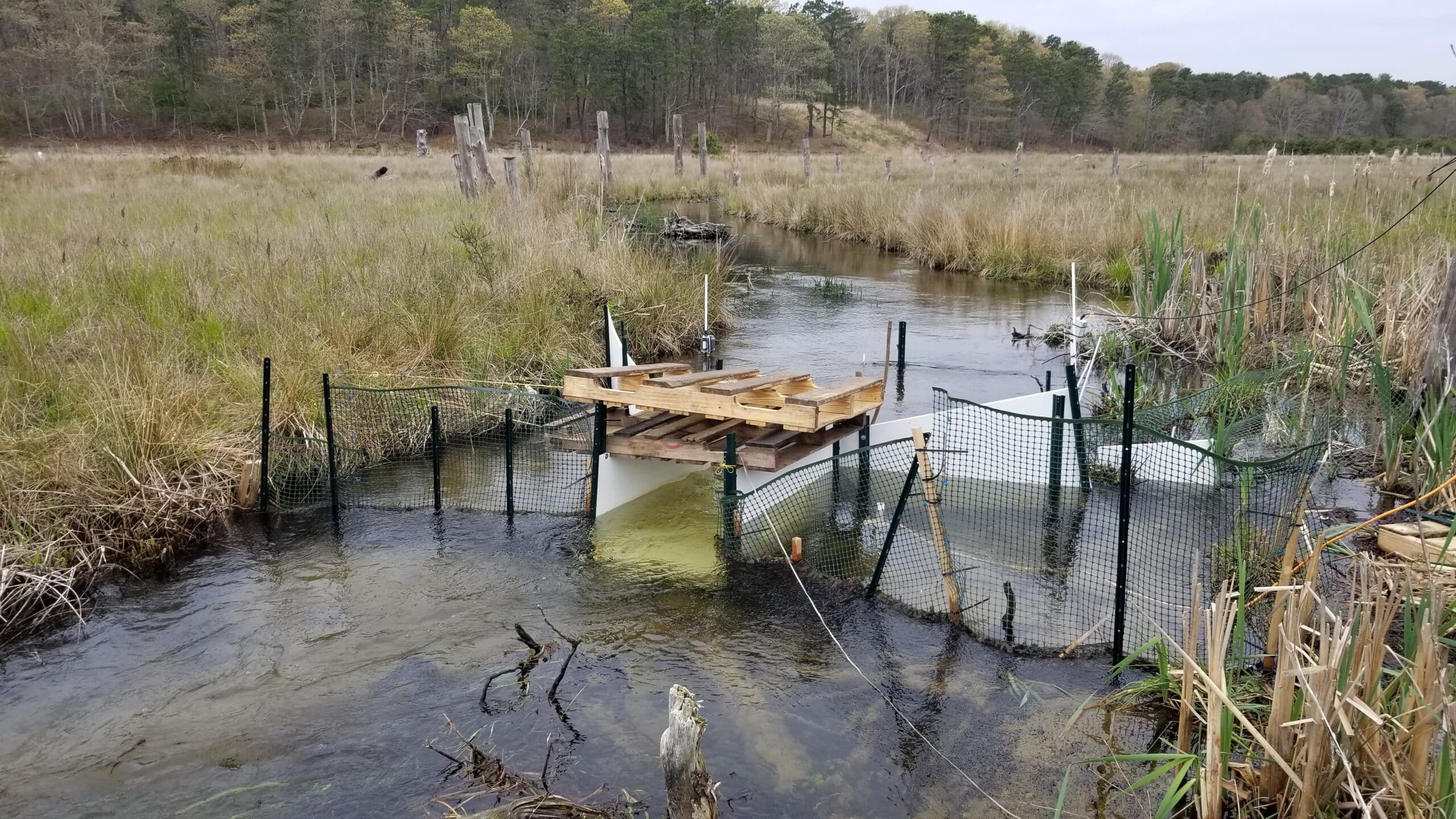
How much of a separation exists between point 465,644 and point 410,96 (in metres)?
64.4

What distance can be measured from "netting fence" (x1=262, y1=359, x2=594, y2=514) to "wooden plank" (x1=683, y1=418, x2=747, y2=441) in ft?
2.36

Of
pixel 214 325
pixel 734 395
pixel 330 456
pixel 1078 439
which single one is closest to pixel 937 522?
pixel 734 395

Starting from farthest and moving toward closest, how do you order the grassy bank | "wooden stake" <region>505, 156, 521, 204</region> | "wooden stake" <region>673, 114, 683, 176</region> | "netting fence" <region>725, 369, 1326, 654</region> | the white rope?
"wooden stake" <region>673, 114, 683, 176</region> < "wooden stake" <region>505, 156, 521, 204</region> < the grassy bank < "netting fence" <region>725, 369, 1326, 654</region> < the white rope

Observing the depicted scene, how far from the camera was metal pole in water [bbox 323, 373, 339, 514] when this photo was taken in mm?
6340

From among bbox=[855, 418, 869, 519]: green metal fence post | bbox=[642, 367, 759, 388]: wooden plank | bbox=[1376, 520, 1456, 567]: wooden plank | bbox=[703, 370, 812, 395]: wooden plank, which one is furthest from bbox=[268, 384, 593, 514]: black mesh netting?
bbox=[1376, 520, 1456, 567]: wooden plank

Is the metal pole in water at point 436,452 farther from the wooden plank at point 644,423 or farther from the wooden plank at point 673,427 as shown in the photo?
the wooden plank at point 673,427

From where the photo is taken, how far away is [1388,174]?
17906mm

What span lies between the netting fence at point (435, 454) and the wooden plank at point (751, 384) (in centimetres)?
102

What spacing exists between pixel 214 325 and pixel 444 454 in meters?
2.37

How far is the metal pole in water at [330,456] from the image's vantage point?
Result: 6.34 meters

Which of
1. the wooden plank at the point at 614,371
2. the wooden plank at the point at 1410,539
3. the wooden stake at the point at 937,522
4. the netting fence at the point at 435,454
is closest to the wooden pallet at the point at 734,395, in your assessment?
the wooden plank at the point at 614,371

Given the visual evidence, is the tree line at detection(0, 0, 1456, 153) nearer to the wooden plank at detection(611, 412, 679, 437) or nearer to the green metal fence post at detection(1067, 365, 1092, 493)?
the green metal fence post at detection(1067, 365, 1092, 493)

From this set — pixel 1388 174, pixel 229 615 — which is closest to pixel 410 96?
pixel 1388 174

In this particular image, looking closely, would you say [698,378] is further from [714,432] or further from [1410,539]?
[1410,539]
